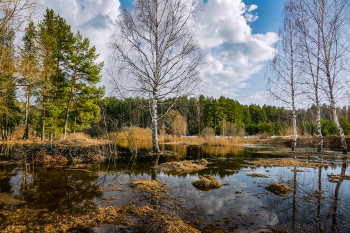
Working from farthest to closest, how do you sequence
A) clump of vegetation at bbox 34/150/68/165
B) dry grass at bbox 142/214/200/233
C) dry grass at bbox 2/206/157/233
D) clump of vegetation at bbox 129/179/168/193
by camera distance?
clump of vegetation at bbox 34/150/68/165 < clump of vegetation at bbox 129/179/168/193 < dry grass at bbox 2/206/157/233 < dry grass at bbox 142/214/200/233

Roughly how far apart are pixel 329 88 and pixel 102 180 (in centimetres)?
1673

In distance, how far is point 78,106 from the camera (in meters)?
23.5

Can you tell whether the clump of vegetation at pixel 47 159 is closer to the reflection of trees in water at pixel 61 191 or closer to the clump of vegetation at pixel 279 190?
the reflection of trees in water at pixel 61 191

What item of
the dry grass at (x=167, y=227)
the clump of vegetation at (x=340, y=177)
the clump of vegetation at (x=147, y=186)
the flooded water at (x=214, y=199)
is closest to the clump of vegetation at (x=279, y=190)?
the flooded water at (x=214, y=199)

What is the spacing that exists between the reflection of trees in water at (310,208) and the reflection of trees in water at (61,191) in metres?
4.23

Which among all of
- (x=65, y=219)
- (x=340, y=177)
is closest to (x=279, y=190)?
(x=340, y=177)

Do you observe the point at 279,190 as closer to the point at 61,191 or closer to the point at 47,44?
the point at 61,191

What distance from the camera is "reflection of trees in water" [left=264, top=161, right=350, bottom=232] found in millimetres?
3593

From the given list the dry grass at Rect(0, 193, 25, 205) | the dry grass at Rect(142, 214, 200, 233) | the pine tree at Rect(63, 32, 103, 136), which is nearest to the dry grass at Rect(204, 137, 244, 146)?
the pine tree at Rect(63, 32, 103, 136)

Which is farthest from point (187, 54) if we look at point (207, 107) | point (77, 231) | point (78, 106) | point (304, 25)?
point (207, 107)

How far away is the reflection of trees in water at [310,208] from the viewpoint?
3.59 meters

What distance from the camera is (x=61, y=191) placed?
5422 mm

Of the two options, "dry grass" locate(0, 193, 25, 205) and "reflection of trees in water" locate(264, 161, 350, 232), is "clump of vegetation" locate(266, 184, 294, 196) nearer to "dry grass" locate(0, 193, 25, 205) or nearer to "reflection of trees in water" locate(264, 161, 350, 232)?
"reflection of trees in water" locate(264, 161, 350, 232)

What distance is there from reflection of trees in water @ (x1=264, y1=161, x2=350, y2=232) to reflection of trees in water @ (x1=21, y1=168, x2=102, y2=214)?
4.23m
